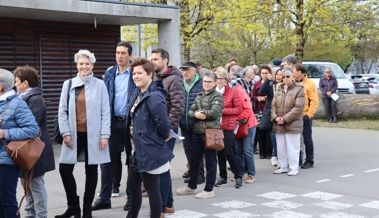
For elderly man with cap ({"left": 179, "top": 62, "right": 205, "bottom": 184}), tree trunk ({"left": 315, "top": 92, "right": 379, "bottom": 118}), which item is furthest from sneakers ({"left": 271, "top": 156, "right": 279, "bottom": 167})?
tree trunk ({"left": 315, "top": 92, "right": 379, "bottom": 118})

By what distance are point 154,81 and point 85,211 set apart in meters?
1.79

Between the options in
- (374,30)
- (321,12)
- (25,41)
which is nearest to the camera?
(25,41)

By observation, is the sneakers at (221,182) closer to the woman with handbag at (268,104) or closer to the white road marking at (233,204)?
the white road marking at (233,204)

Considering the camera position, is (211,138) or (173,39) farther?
(173,39)

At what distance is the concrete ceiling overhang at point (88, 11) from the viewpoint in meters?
11.9

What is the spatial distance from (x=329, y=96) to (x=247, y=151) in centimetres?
1088

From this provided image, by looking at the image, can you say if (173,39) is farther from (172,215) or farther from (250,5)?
(250,5)

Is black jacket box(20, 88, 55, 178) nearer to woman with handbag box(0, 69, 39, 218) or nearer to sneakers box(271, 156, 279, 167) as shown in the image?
woman with handbag box(0, 69, 39, 218)

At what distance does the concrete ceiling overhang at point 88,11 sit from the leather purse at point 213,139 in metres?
5.38

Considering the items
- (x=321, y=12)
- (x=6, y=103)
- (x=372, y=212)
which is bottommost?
(x=372, y=212)

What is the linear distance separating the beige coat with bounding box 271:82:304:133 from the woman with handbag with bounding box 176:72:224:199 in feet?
6.73

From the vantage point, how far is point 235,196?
8.42 meters

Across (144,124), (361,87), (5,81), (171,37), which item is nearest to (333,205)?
(144,124)

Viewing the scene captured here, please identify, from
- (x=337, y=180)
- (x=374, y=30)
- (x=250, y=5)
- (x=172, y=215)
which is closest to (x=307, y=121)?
(x=337, y=180)
